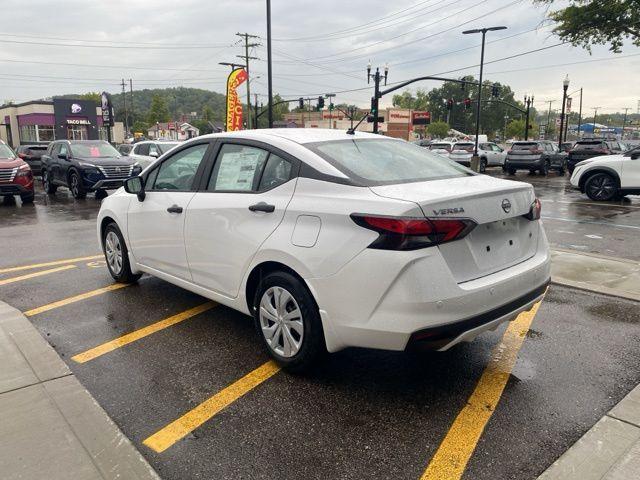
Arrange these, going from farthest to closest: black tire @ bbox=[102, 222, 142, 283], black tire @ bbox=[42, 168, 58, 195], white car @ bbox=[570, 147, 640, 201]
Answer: black tire @ bbox=[42, 168, 58, 195] → white car @ bbox=[570, 147, 640, 201] → black tire @ bbox=[102, 222, 142, 283]

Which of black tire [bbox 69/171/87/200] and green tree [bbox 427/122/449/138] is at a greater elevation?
green tree [bbox 427/122/449/138]

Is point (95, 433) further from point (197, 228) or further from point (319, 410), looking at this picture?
point (197, 228)

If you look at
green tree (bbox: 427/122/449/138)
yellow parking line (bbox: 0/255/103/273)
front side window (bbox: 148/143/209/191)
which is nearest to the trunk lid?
Result: front side window (bbox: 148/143/209/191)

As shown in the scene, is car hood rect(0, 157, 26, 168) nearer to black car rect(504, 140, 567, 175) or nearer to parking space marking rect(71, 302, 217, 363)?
parking space marking rect(71, 302, 217, 363)

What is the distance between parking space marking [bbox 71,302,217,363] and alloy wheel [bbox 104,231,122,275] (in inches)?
48.1

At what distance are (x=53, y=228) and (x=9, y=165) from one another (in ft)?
16.6

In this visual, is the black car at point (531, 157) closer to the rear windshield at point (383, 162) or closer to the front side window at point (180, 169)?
the rear windshield at point (383, 162)

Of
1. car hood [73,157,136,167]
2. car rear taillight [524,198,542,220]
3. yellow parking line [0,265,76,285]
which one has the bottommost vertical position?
yellow parking line [0,265,76,285]

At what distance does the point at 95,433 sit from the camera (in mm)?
2807

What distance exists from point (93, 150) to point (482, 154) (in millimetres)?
20869

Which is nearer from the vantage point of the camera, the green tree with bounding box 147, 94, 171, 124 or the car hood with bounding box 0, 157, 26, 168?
the car hood with bounding box 0, 157, 26, 168

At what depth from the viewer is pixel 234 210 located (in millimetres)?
3803

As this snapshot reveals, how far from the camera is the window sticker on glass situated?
3840 millimetres

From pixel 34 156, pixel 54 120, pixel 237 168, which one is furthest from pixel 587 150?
pixel 54 120
